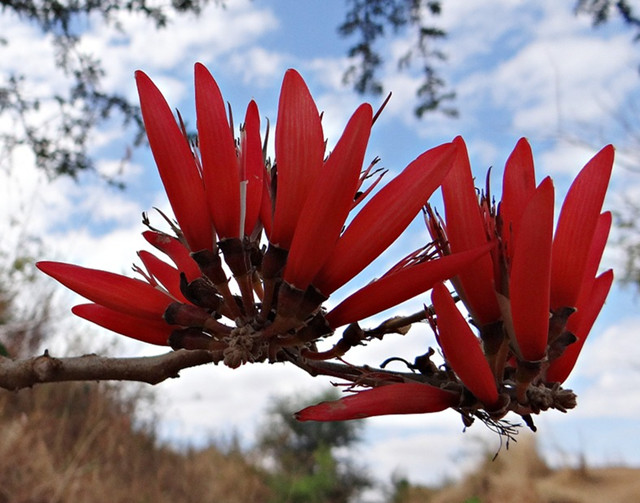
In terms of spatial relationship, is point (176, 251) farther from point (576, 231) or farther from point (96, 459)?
point (96, 459)

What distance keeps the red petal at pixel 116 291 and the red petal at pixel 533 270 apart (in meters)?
0.26

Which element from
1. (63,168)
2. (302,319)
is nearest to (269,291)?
(302,319)

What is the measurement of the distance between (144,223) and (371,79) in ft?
9.86

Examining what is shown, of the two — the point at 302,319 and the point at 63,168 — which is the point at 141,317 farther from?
the point at 63,168

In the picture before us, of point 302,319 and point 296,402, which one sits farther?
point 296,402

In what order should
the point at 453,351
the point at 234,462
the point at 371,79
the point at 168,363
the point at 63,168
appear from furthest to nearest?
the point at 234,462 → the point at 371,79 → the point at 63,168 → the point at 168,363 → the point at 453,351

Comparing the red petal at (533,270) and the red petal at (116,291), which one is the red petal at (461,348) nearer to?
the red petal at (533,270)

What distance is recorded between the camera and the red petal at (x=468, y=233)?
465 millimetres

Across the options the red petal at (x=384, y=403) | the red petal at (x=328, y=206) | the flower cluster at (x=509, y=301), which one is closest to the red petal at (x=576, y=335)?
the flower cluster at (x=509, y=301)

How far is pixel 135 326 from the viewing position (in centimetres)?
52

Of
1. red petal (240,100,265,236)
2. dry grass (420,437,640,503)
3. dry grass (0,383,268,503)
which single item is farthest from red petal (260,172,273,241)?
dry grass (420,437,640,503)

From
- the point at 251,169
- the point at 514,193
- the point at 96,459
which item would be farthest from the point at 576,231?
the point at 96,459

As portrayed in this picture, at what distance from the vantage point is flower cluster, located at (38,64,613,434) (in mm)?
435

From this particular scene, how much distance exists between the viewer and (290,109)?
1.53 ft
